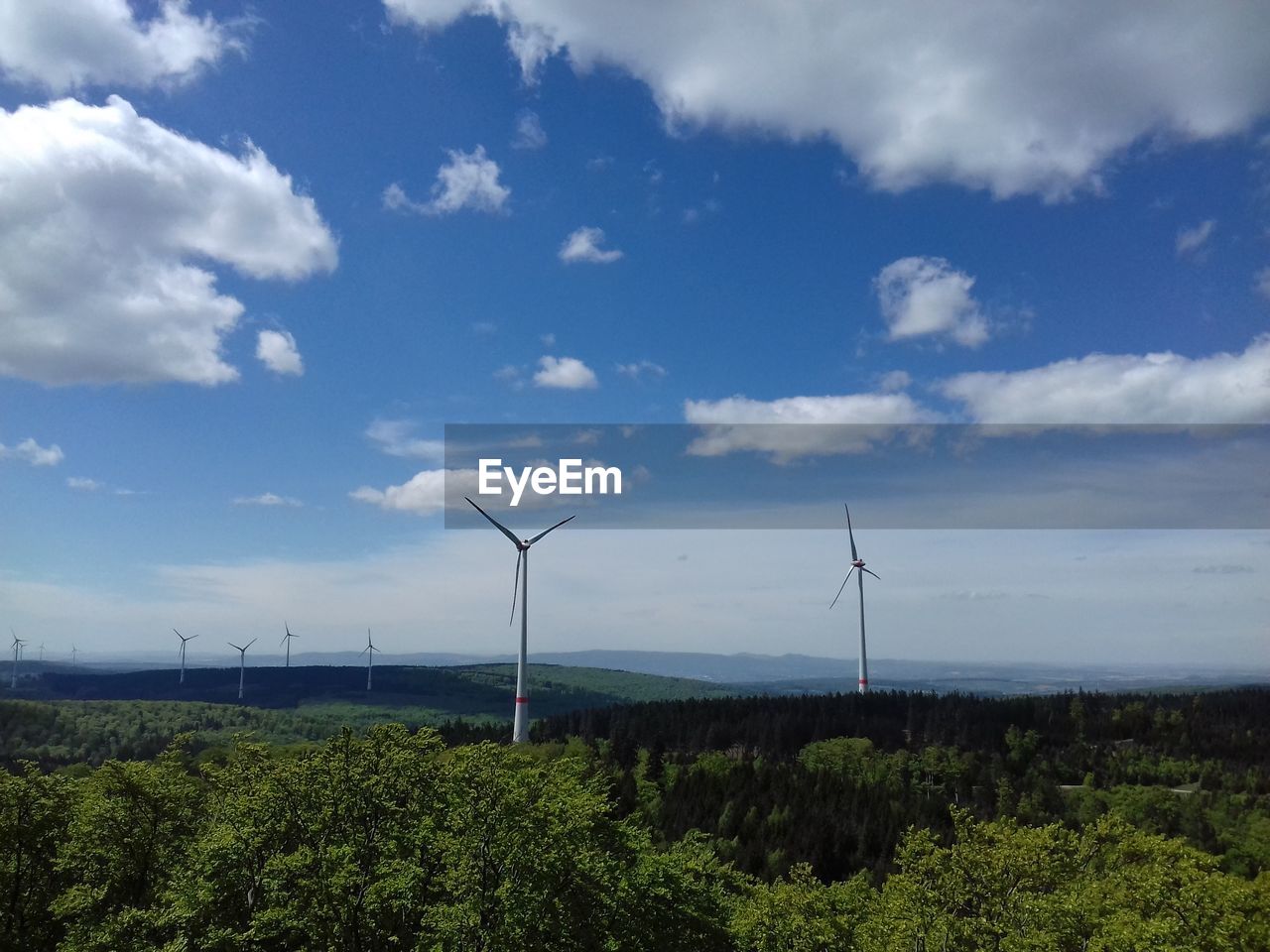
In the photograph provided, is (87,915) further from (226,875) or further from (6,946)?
(226,875)

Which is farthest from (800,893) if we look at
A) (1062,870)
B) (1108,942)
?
(1108,942)

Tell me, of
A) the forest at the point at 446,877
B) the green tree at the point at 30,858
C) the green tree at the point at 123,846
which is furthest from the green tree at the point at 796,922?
the green tree at the point at 30,858

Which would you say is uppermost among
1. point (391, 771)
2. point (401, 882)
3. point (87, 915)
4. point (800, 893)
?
point (391, 771)

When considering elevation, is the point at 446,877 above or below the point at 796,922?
above

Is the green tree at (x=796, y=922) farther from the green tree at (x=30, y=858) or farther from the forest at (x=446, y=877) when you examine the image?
the green tree at (x=30, y=858)

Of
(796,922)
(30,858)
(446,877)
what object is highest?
(446,877)

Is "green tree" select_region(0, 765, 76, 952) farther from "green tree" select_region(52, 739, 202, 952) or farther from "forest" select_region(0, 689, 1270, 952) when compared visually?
"green tree" select_region(52, 739, 202, 952)

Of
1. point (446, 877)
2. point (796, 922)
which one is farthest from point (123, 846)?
point (796, 922)

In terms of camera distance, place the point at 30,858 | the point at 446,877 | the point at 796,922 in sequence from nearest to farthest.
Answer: the point at 446,877
the point at 30,858
the point at 796,922

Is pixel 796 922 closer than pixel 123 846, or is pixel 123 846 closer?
pixel 123 846

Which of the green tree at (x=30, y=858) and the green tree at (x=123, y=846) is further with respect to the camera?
the green tree at (x=30, y=858)

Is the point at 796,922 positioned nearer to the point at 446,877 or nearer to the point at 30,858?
the point at 446,877
